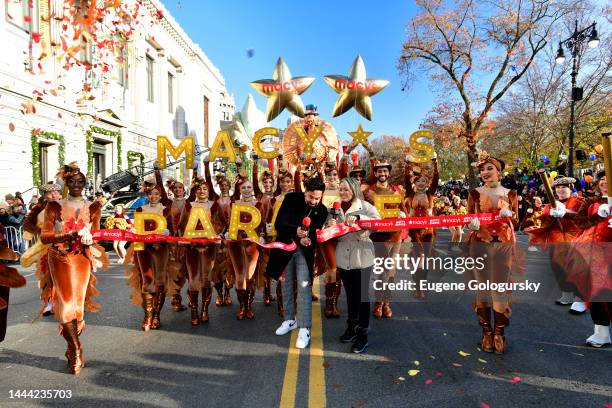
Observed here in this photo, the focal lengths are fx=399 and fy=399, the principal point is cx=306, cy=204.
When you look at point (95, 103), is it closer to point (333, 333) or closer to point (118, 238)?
point (118, 238)

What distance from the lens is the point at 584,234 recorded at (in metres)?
4.77

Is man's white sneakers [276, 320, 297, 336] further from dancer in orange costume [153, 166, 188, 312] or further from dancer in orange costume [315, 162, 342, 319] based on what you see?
dancer in orange costume [153, 166, 188, 312]

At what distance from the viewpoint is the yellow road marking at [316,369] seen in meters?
3.28

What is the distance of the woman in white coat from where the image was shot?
439 cm

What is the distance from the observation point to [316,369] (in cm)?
389

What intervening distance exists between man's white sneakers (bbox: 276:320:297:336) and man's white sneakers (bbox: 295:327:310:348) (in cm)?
35

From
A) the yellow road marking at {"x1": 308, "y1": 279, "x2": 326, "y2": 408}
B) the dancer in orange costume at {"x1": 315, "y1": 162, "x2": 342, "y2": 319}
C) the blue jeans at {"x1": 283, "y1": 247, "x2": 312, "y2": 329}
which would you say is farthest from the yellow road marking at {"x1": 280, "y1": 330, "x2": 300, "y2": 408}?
the dancer in orange costume at {"x1": 315, "y1": 162, "x2": 342, "y2": 319}

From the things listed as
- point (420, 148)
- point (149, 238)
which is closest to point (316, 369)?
point (149, 238)

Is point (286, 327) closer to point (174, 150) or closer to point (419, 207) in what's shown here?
point (174, 150)

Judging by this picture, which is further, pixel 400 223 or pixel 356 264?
pixel 400 223

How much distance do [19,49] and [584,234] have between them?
61.7 ft

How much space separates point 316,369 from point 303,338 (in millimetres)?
674

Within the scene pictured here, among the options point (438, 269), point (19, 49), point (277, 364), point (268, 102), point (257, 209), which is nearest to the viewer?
point (277, 364)

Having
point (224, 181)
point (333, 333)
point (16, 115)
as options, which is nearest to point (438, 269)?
point (333, 333)
